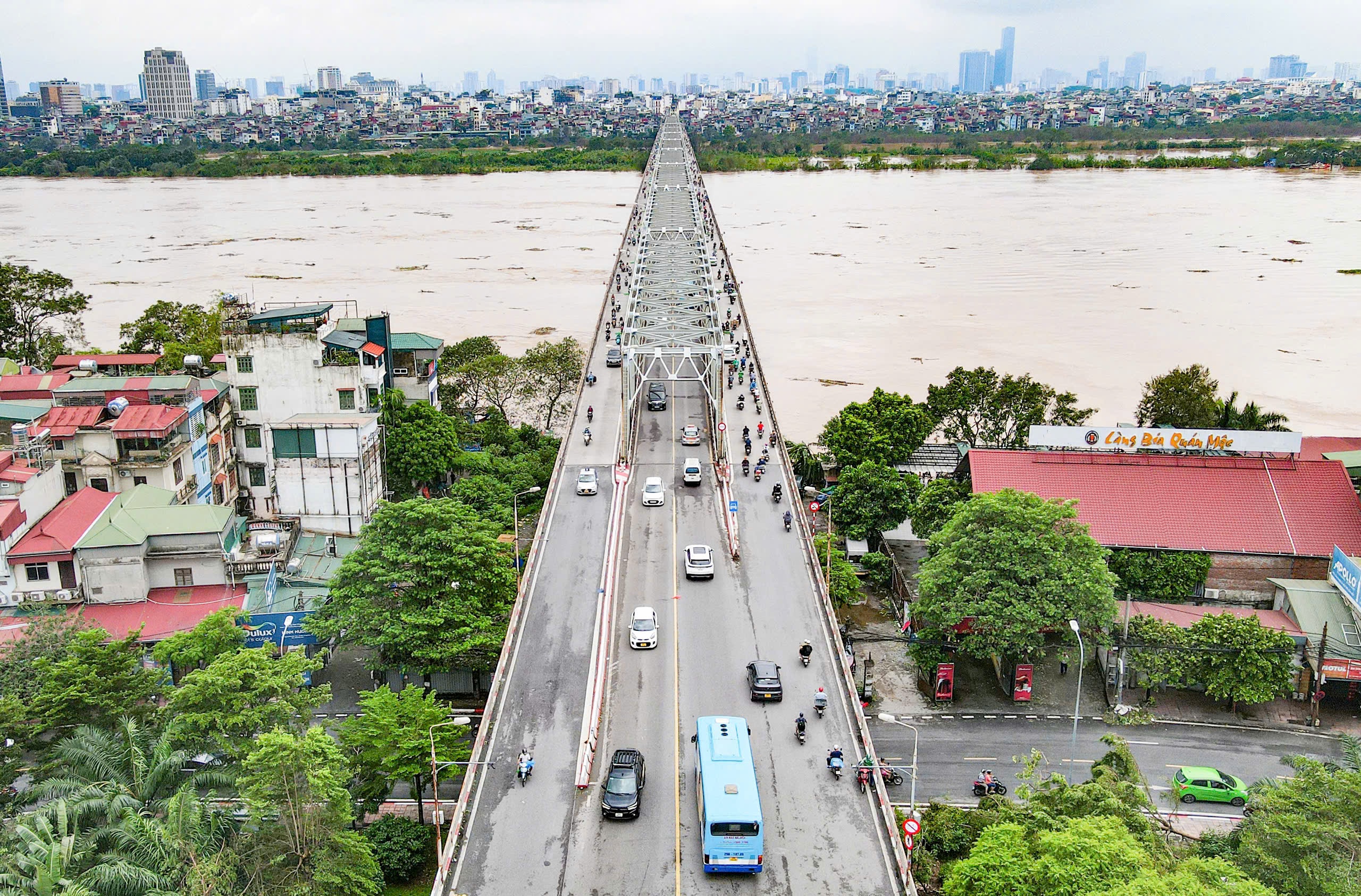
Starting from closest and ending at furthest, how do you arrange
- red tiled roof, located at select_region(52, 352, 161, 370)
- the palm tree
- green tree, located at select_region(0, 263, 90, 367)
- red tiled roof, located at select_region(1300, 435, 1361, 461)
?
the palm tree
red tiled roof, located at select_region(1300, 435, 1361, 461)
red tiled roof, located at select_region(52, 352, 161, 370)
green tree, located at select_region(0, 263, 90, 367)

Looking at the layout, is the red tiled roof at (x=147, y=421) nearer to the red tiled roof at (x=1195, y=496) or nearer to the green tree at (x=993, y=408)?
the red tiled roof at (x=1195, y=496)

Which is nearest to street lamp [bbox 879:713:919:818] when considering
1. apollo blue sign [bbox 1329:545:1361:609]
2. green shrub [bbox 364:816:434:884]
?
green shrub [bbox 364:816:434:884]

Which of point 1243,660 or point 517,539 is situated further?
point 517,539

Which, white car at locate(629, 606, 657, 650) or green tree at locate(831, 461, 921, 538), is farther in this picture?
green tree at locate(831, 461, 921, 538)

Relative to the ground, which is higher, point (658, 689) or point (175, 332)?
point (175, 332)

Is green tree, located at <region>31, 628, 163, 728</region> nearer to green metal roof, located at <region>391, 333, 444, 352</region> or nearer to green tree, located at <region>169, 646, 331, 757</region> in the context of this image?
green tree, located at <region>169, 646, 331, 757</region>

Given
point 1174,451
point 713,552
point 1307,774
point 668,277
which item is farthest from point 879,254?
point 1307,774

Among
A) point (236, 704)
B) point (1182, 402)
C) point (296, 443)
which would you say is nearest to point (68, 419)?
point (296, 443)

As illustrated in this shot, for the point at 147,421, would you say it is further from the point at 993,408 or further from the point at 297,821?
the point at 993,408

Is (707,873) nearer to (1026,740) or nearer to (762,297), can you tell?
(1026,740)
